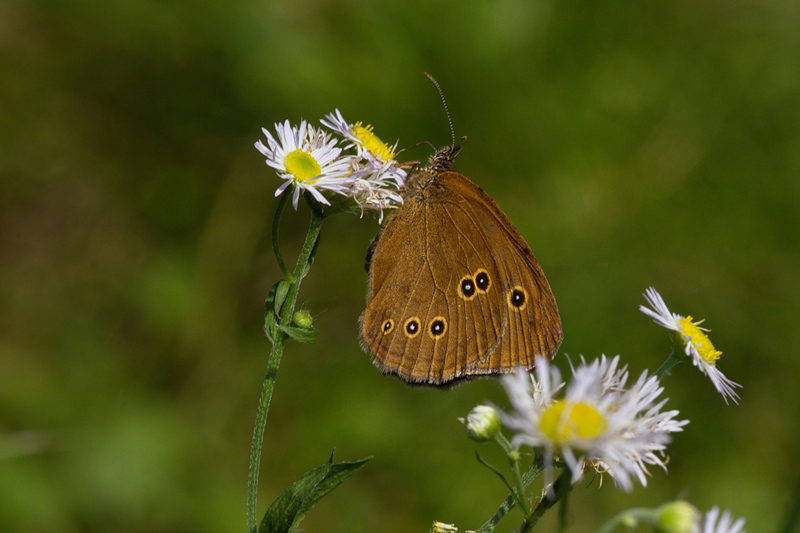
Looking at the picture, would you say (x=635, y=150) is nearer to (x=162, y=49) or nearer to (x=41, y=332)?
(x=162, y=49)

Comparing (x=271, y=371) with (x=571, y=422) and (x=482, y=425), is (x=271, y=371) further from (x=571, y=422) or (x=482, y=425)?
(x=571, y=422)

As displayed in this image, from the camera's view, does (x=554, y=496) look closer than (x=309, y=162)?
Yes

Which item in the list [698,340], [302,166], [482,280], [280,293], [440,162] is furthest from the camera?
[440,162]

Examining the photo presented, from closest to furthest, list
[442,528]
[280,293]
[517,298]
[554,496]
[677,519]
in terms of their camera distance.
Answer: [677,519] → [554,496] → [442,528] → [280,293] → [517,298]

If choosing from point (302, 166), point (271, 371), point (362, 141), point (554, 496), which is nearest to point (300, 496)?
point (271, 371)

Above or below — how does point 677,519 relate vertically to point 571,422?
below

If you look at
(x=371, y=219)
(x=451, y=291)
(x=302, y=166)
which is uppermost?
(x=371, y=219)

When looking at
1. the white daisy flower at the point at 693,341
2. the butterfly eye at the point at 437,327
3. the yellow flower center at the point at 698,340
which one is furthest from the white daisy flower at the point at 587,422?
the butterfly eye at the point at 437,327
